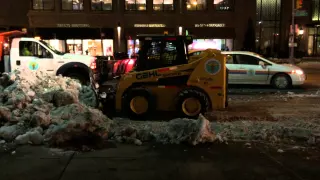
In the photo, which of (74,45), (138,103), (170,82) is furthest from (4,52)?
(74,45)

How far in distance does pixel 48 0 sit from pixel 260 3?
23638 millimetres

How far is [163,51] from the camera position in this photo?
399 inches

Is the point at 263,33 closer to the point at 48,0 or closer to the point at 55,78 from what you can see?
the point at 48,0

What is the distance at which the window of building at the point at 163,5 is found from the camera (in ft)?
135

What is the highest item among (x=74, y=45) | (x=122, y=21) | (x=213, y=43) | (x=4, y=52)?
(x=122, y=21)

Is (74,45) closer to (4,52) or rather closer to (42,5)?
(42,5)

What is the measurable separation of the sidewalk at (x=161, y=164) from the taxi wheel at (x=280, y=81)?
9.33 m

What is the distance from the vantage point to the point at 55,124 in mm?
8453

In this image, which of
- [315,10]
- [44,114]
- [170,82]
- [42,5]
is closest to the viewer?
[44,114]

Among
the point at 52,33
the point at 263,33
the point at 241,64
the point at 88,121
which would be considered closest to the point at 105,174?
the point at 88,121

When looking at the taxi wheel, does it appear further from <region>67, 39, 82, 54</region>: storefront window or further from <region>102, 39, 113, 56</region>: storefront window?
<region>67, 39, 82, 54</region>: storefront window

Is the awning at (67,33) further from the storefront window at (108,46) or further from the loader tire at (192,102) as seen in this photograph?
the loader tire at (192,102)

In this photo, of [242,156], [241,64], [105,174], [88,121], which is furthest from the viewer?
[241,64]

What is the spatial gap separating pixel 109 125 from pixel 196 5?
3454 centimetres
